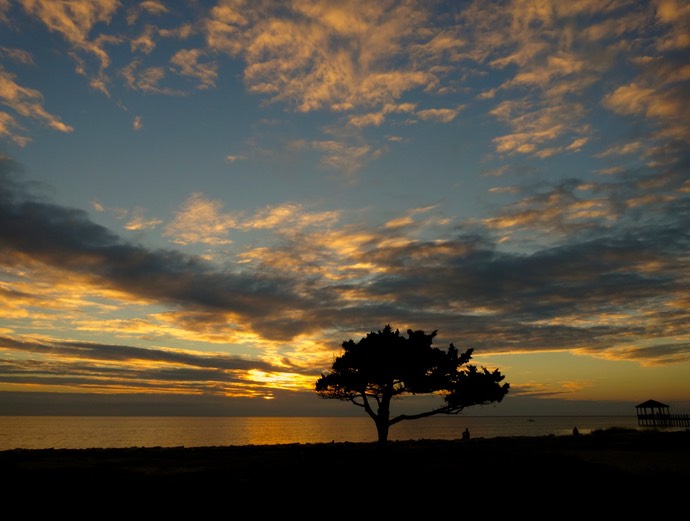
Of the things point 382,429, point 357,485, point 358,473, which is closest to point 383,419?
point 382,429

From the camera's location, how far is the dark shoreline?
967 inches

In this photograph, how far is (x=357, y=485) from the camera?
25.4 m

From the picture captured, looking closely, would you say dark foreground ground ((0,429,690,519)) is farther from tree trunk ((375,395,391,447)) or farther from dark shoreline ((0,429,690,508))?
tree trunk ((375,395,391,447))

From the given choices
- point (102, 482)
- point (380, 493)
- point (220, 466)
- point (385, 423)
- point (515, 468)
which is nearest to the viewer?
point (380, 493)

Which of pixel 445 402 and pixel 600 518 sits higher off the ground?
pixel 445 402

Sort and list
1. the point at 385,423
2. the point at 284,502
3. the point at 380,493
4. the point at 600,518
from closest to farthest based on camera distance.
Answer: the point at 600,518 → the point at 284,502 → the point at 380,493 → the point at 385,423

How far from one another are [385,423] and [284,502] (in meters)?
21.4

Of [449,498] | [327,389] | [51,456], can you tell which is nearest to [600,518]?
[449,498]

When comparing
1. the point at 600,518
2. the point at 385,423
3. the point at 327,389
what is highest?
the point at 327,389

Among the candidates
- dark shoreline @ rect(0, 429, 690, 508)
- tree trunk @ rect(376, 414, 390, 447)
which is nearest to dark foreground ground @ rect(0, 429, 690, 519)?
dark shoreline @ rect(0, 429, 690, 508)

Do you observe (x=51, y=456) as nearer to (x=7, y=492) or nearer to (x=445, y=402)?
(x=7, y=492)

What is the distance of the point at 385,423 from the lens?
137 ft

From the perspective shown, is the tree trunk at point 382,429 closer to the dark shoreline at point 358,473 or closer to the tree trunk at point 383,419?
the tree trunk at point 383,419

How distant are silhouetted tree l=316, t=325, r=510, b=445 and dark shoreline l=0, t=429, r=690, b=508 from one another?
174 inches
